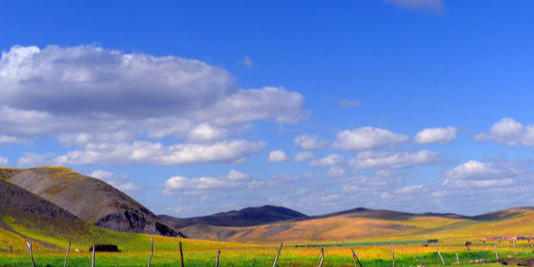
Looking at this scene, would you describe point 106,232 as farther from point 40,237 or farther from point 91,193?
point 91,193

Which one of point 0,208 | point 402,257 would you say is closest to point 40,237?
point 0,208

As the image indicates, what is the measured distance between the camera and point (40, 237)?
12531 centimetres

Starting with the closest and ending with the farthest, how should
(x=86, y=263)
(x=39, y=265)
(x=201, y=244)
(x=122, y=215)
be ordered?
(x=39, y=265)
(x=86, y=263)
(x=201, y=244)
(x=122, y=215)

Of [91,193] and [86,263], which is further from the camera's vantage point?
[91,193]

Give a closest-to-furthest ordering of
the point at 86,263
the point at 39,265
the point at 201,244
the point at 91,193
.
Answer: the point at 39,265 < the point at 86,263 < the point at 201,244 < the point at 91,193

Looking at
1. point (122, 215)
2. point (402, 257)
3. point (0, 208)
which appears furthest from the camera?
point (122, 215)

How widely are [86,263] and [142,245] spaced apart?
73.6 metres

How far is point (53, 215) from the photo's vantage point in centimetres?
14975

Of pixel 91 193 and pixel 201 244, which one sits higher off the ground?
pixel 91 193

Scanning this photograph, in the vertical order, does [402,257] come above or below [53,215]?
below

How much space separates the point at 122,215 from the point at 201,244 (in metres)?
44.6

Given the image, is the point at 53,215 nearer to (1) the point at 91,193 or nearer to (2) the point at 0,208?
(2) the point at 0,208

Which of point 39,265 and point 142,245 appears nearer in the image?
point 39,265

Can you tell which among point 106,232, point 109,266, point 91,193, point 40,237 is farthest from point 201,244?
point 109,266
